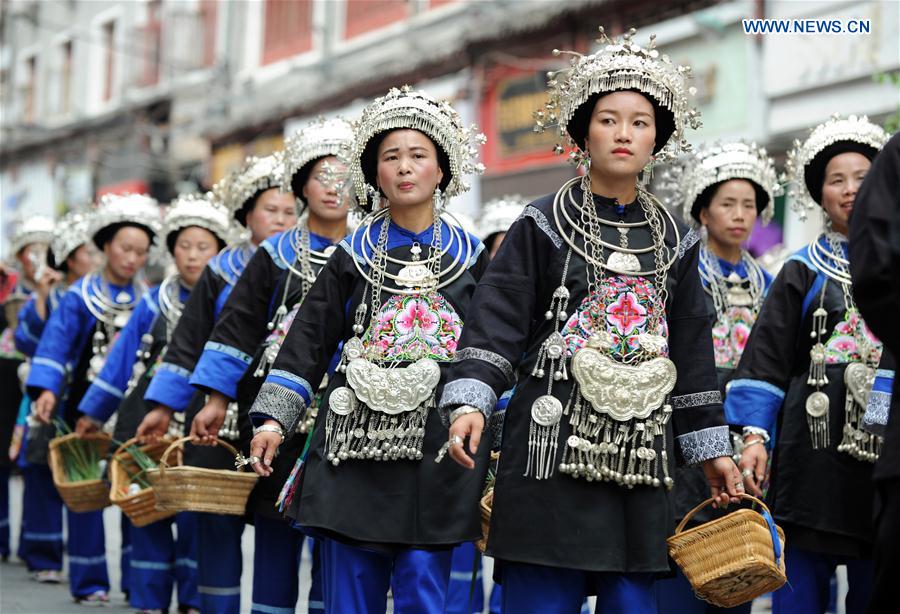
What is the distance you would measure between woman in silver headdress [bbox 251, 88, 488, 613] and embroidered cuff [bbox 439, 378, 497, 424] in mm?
541

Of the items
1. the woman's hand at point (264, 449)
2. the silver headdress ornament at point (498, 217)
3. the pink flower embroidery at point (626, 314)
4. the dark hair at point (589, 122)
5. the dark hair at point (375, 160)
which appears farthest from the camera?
the silver headdress ornament at point (498, 217)

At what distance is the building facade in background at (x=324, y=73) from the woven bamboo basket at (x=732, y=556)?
7.20 meters

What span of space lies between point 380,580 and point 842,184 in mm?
2437

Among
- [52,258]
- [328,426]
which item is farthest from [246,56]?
[328,426]

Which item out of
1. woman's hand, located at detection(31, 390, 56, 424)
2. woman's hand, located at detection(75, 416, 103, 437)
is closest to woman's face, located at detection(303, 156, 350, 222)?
woman's hand, located at detection(75, 416, 103, 437)

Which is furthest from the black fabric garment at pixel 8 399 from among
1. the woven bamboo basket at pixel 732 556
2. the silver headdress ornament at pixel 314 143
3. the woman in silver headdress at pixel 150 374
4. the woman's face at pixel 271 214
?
the woven bamboo basket at pixel 732 556

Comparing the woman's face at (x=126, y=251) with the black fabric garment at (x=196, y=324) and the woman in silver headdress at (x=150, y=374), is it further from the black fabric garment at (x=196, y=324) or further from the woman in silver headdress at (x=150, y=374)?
the black fabric garment at (x=196, y=324)

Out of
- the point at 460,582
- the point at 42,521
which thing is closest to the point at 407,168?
the point at 460,582

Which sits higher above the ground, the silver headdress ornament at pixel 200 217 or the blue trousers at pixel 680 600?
the silver headdress ornament at pixel 200 217

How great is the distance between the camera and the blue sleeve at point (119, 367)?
7.91 metres

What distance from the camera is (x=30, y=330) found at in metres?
10.2

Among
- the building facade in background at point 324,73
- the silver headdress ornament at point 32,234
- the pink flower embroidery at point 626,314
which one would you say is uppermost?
the building facade in background at point 324,73

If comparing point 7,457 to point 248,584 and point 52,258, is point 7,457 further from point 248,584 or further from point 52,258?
point 248,584

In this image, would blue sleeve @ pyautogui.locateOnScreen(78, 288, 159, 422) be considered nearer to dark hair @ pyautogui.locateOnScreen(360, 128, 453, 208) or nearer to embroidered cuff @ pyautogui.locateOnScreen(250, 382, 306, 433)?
dark hair @ pyautogui.locateOnScreen(360, 128, 453, 208)
